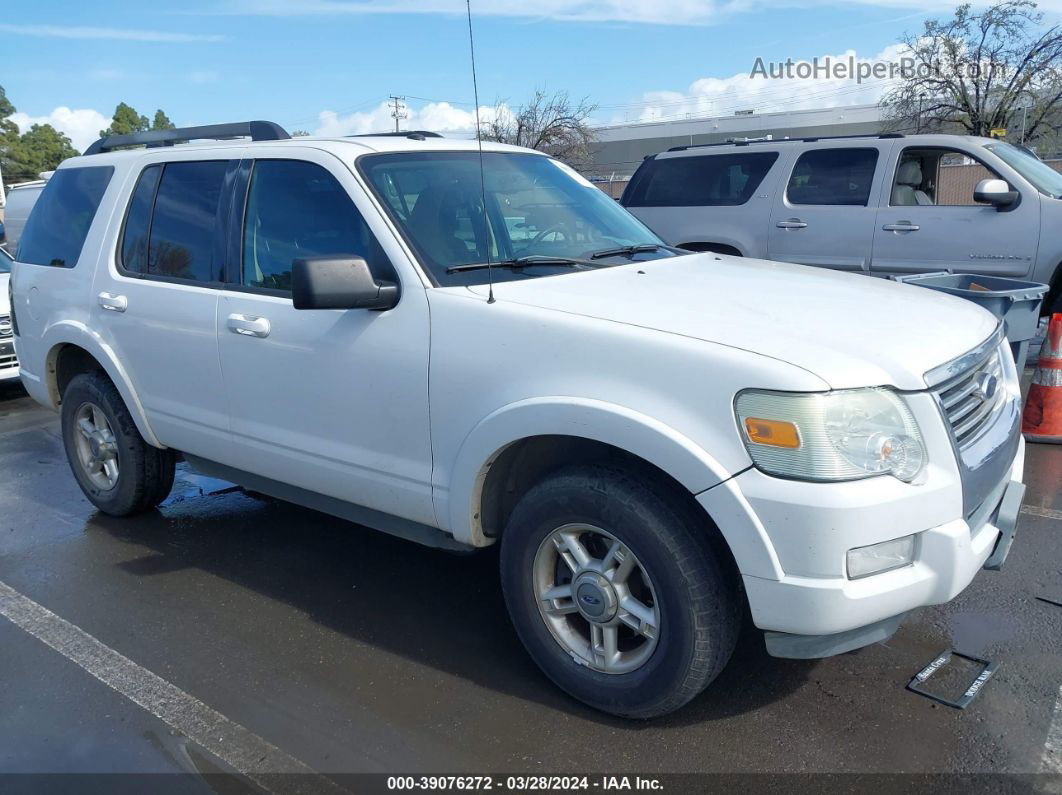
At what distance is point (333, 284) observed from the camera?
3316 mm

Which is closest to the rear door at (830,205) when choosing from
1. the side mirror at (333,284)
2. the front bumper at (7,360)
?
the side mirror at (333,284)

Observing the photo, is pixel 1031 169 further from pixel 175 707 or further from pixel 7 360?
pixel 7 360

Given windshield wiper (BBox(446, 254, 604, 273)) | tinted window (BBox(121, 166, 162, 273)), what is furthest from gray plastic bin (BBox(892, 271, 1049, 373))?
tinted window (BBox(121, 166, 162, 273))

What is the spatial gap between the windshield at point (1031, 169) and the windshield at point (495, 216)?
5.58m

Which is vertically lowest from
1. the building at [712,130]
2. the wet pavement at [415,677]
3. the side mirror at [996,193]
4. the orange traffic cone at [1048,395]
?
the wet pavement at [415,677]

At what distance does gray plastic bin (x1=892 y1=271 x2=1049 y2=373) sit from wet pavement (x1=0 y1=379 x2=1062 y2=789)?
1273mm

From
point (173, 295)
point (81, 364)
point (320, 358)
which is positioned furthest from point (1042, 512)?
point (81, 364)

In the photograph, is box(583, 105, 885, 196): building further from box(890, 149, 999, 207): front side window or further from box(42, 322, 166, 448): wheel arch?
box(42, 322, 166, 448): wheel arch

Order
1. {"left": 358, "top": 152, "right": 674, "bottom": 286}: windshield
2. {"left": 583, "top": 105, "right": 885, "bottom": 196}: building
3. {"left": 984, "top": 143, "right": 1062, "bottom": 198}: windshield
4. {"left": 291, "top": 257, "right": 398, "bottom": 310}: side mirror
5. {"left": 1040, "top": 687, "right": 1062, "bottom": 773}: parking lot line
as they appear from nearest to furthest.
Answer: {"left": 1040, "top": 687, "right": 1062, "bottom": 773}: parking lot line → {"left": 291, "top": 257, "right": 398, "bottom": 310}: side mirror → {"left": 358, "top": 152, "right": 674, "bottom": 286}: windshield → {"left": 984, "top": 143, "right": 1062, "bottom": 198}: windshield → {"left": 583, "top": 105, "right": 885, "bottom": 196}: building

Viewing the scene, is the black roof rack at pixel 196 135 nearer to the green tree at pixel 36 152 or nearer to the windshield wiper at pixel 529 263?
the windshield wiper at pixel 529 263

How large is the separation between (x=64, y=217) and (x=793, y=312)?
420cm

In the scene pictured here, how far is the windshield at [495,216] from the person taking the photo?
3668 mm

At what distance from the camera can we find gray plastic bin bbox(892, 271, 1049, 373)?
5574 mm

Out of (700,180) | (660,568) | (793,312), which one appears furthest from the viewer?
(700,180)
